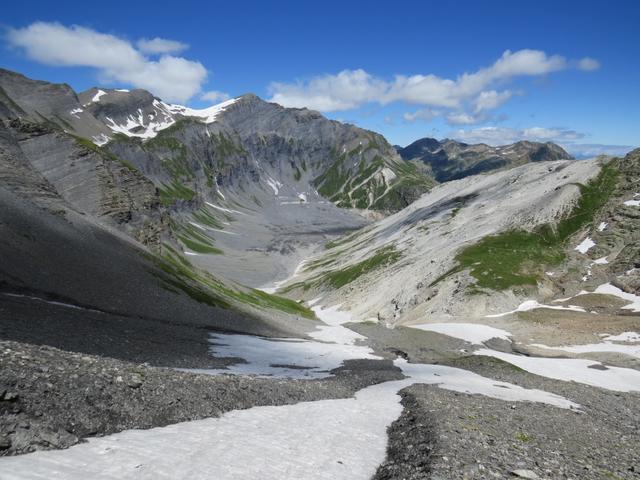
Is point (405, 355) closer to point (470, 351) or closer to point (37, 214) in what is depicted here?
point (470, 351)

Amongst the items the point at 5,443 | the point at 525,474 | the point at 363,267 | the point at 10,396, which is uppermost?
the point at 363,267

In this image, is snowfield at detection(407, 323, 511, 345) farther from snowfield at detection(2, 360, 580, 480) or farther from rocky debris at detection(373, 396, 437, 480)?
rocky debris at detection(373, 396, 437, 480)

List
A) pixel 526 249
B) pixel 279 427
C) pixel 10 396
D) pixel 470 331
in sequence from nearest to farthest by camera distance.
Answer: pixel 10 396 → pixel 279 427 → pixel 470 331 → pixel 526 249

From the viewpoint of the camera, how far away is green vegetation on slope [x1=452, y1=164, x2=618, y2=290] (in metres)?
92.6

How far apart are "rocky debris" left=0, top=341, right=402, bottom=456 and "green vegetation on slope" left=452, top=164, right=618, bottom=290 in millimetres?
78365

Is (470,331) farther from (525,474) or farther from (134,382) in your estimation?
(134,382)

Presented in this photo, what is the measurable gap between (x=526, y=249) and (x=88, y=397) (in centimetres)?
10549

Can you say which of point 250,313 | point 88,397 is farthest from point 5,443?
point 250,313

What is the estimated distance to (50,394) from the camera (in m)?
16.2

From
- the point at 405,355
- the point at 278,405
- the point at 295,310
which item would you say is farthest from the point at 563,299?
the point at 278,405

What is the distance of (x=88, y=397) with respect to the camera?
56.5ft

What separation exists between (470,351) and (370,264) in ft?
250

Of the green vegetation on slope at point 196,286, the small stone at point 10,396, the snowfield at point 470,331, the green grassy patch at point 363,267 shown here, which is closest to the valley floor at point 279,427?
the small stone at point 10,396

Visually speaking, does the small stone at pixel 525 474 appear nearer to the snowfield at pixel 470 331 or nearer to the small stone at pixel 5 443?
the small stone at pixel 5 443
